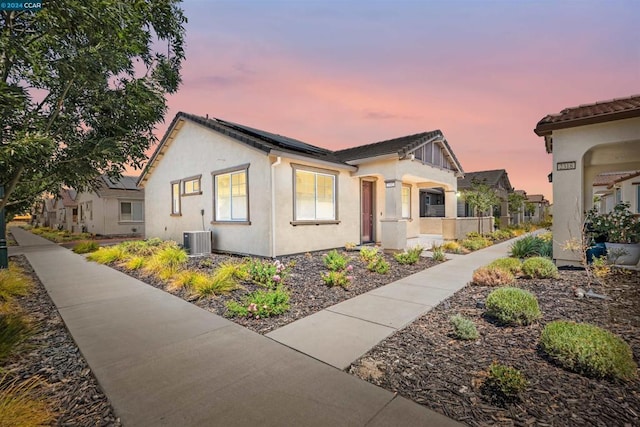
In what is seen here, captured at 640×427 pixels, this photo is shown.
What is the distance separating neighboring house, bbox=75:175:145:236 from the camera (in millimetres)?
21391

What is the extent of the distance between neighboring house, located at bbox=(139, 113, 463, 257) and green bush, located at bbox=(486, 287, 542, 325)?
6.01 meters

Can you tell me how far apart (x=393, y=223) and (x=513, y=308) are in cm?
641

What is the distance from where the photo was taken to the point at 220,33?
7.78 m

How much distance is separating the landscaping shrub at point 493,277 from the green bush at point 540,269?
0.38 metres

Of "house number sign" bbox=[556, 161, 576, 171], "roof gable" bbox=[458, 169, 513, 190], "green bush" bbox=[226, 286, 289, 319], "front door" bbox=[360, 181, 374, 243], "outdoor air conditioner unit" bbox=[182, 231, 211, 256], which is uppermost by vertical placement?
"roof gable" bbox=[458, 169, 513, 190]

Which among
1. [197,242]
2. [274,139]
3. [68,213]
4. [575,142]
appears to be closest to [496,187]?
[575,142]

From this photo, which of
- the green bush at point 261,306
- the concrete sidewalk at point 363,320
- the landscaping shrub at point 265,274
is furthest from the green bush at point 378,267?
the green bush at point 261,306

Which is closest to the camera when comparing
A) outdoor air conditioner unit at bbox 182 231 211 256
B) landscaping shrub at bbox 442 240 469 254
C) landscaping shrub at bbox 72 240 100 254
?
outdoor air conditioner unit at bbox 182 231 211 256

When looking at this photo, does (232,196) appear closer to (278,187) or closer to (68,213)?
(278,187)

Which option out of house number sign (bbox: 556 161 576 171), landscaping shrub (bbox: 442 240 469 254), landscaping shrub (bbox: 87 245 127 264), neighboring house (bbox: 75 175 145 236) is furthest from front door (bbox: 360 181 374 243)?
neighboring house (bbox: 75 175 145 236)

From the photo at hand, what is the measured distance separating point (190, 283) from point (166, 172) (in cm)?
961

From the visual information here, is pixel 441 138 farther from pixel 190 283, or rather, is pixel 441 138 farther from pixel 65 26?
pixel 65 26

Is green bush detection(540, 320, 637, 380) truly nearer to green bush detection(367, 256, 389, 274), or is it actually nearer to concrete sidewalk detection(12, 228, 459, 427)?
concrete sidewalk detection(12, 228, 459, 427)

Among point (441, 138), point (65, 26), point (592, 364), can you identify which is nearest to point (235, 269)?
point (65, 26)
